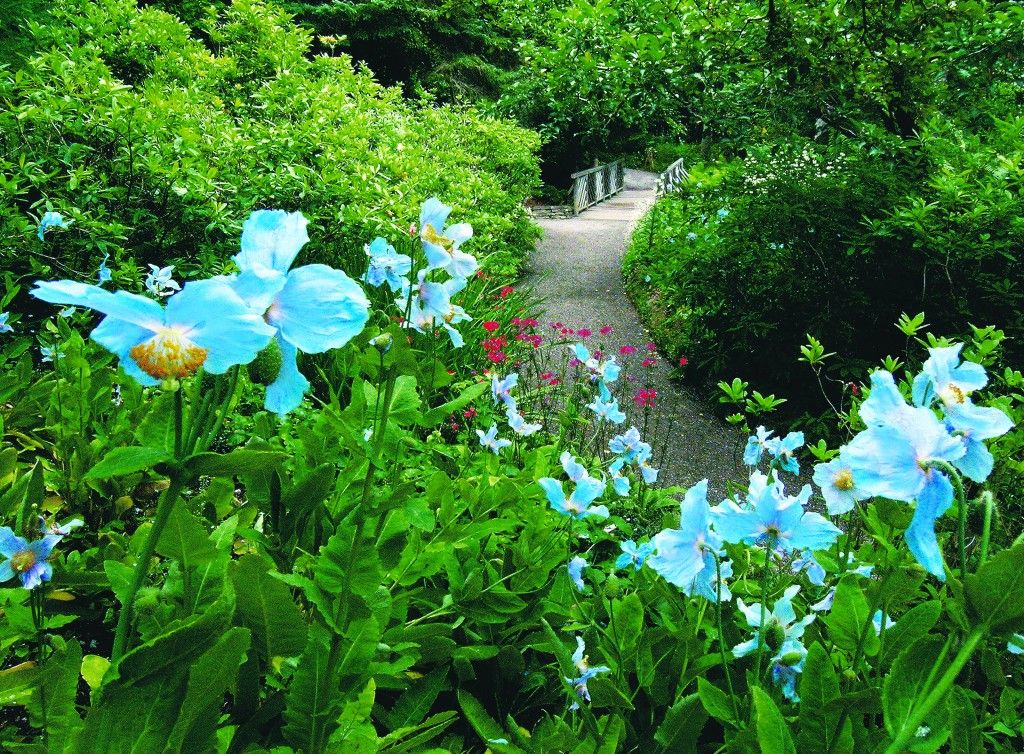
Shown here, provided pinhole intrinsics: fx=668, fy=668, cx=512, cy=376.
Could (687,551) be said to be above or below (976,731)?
above

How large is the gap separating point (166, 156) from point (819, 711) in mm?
3355

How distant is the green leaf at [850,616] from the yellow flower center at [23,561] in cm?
127

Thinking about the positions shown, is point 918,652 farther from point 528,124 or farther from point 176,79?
point 528,124

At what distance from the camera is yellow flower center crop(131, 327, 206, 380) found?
604 millimetres

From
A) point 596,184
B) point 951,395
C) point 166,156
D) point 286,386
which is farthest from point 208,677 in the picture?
point 596,184

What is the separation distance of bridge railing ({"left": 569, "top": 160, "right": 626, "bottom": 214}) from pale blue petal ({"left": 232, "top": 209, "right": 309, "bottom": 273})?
55.3 ft

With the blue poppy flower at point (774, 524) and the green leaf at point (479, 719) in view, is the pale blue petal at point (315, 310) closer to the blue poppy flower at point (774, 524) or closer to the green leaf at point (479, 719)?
the blue poppy flower at point (774, 524)

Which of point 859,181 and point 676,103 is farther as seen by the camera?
point 676,103

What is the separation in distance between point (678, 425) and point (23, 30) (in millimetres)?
5305

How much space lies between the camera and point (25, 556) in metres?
1.05

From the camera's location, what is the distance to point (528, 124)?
17125 millimetres

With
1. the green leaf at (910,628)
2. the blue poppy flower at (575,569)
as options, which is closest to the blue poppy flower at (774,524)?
the green leaf at (910,628)

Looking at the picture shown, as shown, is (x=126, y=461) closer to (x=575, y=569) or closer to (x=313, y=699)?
(x=313, y=699)

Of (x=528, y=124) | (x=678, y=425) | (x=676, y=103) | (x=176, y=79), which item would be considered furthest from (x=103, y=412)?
(x=528, y=124)
